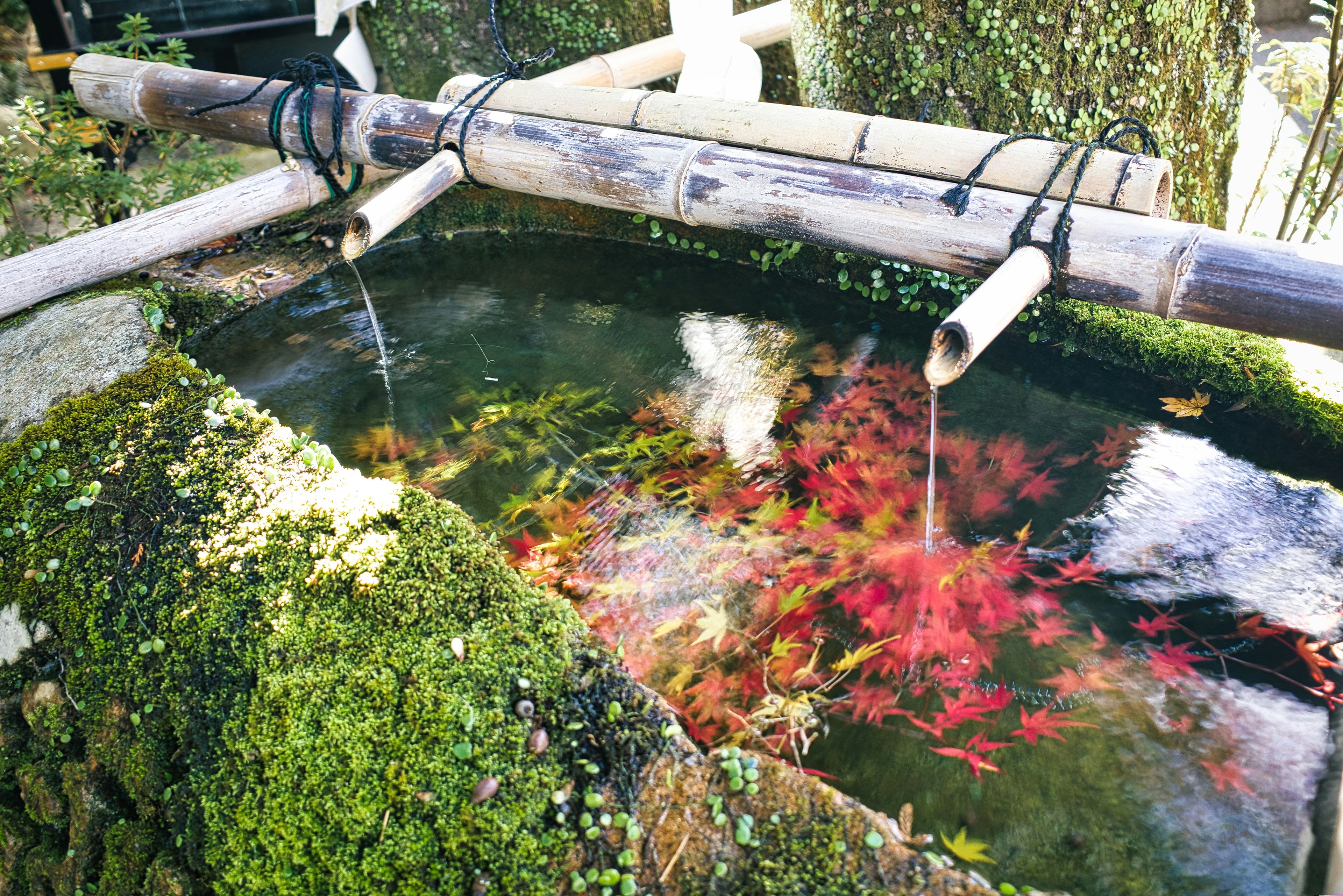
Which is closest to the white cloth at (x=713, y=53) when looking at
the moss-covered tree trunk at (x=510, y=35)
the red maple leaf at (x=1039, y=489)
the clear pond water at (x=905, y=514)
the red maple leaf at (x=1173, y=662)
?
the clear pond water at (x=905, y=514)

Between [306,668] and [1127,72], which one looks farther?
[1127,72]

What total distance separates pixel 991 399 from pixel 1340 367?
1.32 metres

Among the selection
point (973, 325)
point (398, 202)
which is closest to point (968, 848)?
point (973, 325)

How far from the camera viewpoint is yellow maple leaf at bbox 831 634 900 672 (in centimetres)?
258

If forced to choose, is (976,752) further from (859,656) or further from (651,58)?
(651,58)

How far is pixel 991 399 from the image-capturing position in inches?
145

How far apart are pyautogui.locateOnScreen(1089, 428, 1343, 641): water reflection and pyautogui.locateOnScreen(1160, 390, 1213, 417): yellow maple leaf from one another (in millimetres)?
195

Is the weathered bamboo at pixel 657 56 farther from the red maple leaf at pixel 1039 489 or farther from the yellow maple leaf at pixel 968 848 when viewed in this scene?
the yellow maple leaf at pixel 968 848

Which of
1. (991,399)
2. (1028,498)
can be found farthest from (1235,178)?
(1028,498)

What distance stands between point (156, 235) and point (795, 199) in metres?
3.25

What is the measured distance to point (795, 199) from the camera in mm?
3250

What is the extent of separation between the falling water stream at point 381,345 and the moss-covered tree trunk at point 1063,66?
9.14ft

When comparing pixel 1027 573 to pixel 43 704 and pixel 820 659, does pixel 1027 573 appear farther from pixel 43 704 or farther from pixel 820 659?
pixel 43 704

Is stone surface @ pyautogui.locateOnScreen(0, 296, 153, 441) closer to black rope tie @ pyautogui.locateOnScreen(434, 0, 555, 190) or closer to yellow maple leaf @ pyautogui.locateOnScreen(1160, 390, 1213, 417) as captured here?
black rope tie @ pyautogui.locateOnScreen(434, 0, 555, 190)
